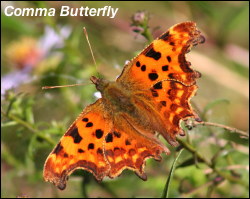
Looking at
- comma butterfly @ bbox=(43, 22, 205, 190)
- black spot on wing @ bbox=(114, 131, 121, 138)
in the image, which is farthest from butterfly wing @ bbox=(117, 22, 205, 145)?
black spot on wing @ bbox=(114, 131, 121, 138)

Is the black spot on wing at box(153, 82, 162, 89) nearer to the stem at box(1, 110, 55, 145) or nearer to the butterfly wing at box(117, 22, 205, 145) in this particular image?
the butterfly wing at box(117, 22, 205, 145)

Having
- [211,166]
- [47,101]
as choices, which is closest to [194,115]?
[211,166]

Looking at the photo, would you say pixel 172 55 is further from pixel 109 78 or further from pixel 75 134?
pixel 109 78

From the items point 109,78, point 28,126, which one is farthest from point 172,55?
point 109,78

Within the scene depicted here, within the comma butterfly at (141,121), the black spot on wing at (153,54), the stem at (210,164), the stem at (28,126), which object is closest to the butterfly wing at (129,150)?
the comma butterfly at (141,121)

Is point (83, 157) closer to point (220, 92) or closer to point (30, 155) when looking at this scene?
point (30, 155)

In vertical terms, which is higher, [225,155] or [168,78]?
[168,78]
